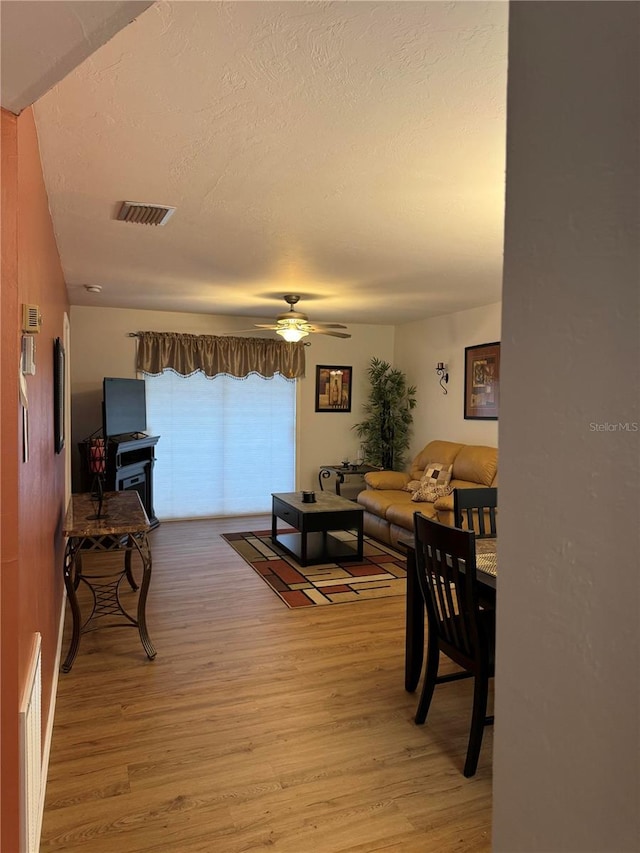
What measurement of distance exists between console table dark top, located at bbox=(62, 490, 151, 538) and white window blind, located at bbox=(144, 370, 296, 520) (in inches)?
111

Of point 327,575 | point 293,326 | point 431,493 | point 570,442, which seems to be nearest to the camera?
point 570,442

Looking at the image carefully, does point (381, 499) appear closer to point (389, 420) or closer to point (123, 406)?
point (389, 420)

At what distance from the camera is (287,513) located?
5.58 m

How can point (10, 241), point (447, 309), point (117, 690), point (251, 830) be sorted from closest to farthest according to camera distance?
1. point (10, 241)
2. point (251, 830)
3. point (117, 690)
4. point (447, 309)

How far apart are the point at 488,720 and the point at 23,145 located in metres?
2.80

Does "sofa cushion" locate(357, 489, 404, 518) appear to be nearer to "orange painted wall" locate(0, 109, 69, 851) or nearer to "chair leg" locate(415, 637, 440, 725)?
"chair leg" locate(415, 637, 440, 725)

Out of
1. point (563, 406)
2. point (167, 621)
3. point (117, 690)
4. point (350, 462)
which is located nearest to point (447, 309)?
point (350, 462)

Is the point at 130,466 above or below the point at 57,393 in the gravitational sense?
below

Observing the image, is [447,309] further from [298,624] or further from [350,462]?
[298,624]

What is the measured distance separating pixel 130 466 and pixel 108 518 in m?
2.73

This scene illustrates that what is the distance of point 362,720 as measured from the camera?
2764 millimetres

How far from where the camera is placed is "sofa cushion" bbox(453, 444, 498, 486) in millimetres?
5686

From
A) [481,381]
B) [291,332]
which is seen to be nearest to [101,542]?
[291,332]

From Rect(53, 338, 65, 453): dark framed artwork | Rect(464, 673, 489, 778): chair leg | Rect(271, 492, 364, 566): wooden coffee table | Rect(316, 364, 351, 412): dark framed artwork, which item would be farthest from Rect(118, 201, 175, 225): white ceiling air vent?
Rect(316, 364, 351, 412): dark framed artwork
